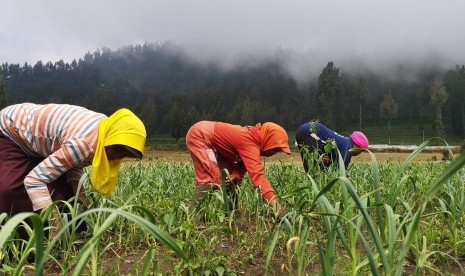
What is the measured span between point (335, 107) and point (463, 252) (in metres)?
75.6

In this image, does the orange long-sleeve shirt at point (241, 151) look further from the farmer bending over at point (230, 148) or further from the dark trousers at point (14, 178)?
Result: the dark trousers at point (14, 178)

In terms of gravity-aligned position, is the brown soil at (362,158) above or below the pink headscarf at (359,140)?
below

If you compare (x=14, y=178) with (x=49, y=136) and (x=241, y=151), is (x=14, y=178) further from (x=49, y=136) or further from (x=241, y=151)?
(x=241, y=151)

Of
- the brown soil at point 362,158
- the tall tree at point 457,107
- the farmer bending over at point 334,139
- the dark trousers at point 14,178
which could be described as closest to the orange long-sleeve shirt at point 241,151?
the brown soil at point 362,158

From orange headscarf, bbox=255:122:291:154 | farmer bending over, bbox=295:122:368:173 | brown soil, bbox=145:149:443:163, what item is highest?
orange headscarf, bbox=255:122:291:154

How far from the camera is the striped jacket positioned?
8.67ft

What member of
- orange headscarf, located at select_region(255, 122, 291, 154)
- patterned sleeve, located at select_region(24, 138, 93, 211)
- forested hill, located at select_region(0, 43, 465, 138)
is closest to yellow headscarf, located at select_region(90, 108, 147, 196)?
patterned sleeve, located at select_region(24, 138, 93, 211)

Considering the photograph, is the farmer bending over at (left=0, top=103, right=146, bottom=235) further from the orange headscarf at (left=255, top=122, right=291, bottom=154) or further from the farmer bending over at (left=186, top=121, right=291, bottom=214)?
the orange headscarf at (left=255, top=122, right=291, bottom=154)

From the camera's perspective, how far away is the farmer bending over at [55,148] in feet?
8.71

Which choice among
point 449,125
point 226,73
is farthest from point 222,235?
point 226,73

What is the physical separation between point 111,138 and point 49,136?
0.50m

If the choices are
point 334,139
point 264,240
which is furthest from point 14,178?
point 334,139

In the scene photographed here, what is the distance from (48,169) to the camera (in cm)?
266

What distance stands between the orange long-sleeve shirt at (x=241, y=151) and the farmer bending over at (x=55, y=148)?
3.28 ft
